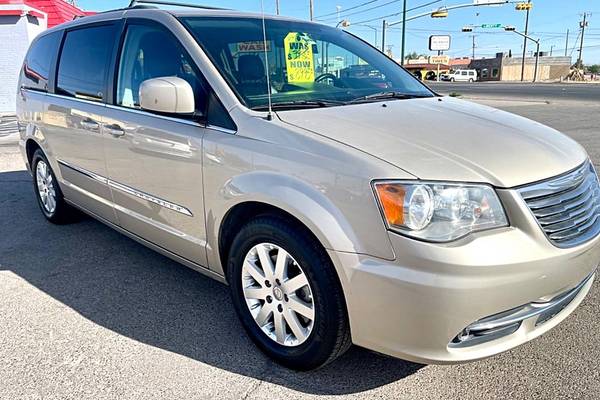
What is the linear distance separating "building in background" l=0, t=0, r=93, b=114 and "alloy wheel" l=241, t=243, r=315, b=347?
1517 cm

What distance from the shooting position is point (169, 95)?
2658 mm

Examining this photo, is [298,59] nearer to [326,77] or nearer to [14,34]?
[326,77]

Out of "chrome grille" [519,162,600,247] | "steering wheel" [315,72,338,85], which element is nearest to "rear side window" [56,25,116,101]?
"steering wheel" [315,72,338,85]

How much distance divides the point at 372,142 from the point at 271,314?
1057mm

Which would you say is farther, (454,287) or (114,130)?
(114,130)

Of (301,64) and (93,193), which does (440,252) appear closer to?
(301,64)

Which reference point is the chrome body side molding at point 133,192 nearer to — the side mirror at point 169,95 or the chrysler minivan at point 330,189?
the chrysler minivan at point 330,189

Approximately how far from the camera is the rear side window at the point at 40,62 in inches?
180

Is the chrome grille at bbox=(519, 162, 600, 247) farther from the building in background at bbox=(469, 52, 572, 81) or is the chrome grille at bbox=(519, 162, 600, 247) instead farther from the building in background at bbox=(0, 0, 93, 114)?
the building in background at bbox=(469, 52, 572, 81)

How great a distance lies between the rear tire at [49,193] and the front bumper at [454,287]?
357 centimetres

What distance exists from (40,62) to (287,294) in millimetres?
3874

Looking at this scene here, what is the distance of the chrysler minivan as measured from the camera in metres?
1.99

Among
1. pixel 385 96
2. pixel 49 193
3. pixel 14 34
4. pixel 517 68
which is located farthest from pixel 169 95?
pixel 517 68

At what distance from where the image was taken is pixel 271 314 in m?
2.59
